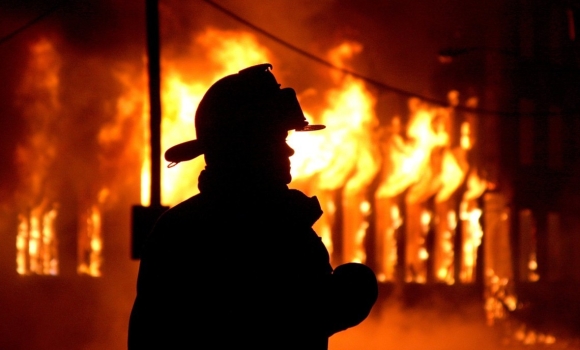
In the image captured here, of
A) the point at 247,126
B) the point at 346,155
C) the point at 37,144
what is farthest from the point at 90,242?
the point at 247,126

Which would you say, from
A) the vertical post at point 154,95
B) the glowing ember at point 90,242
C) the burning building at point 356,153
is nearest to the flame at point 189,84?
the burning building at point 356,153

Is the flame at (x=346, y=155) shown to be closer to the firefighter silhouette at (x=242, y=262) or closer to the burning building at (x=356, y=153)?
the burning building at (x=356, y=153)

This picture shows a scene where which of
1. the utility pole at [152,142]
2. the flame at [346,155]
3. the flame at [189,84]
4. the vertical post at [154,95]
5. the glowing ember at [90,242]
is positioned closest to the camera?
the utility pole at [152,142]

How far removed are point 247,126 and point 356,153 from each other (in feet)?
67.6

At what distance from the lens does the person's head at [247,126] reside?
2.17 meters

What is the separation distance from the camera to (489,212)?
24.8m

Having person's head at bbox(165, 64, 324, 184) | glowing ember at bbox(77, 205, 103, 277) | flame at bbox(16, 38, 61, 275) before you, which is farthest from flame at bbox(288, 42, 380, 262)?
person's head at bbox(165, 64, 324, 184)

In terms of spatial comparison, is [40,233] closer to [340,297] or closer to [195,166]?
[195,166]

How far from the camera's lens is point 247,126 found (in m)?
2.17

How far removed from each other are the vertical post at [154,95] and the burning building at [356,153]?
716 centimetres

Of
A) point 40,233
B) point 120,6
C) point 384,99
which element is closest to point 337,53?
point 384,99

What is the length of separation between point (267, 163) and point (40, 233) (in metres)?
21.2

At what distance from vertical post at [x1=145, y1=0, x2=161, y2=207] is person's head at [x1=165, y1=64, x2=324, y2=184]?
6211mm

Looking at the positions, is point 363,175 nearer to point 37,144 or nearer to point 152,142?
point 37,144
